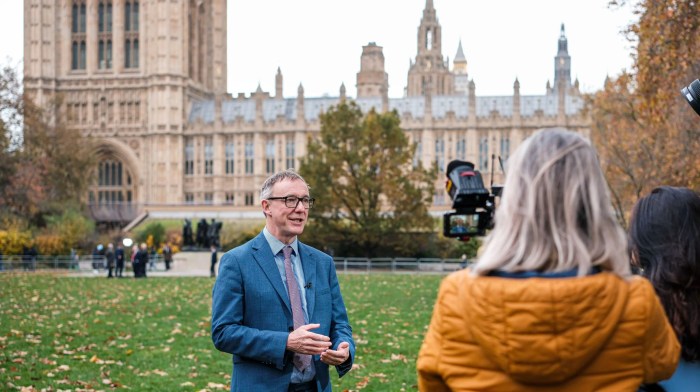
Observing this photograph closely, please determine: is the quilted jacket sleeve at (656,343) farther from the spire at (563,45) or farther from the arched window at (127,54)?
the spire at (563,45)

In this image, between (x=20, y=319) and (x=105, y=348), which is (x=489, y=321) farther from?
(x=20, y=319)

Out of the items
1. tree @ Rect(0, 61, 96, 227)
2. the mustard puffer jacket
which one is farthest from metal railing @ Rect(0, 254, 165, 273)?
the mustard puffer jacket

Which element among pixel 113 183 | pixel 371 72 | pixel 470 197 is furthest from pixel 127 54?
pixel 470 197

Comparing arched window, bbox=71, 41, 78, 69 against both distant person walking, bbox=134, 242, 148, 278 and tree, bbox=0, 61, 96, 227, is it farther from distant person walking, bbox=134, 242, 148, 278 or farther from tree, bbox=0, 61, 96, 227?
distant person walking, bbox=134, 242, 148, 278

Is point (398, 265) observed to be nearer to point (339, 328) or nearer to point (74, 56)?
point (339, 328)

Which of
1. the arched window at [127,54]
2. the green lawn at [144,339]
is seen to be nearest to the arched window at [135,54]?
the arched window at [127,54]

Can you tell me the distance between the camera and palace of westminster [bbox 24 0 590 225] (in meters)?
65.6

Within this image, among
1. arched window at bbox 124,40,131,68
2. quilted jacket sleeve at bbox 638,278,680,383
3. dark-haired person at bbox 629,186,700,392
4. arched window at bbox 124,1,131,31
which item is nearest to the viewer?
quilted jacket sleeve at bbox 638,278,680,383

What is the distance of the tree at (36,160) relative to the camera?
39.9 metres

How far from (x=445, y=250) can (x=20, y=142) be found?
65.6ft

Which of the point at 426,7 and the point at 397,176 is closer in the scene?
the point at 397,176

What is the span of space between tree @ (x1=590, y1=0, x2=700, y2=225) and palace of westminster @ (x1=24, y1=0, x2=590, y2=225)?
24.7 metres

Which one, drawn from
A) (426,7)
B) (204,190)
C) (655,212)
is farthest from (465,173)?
(426,7)

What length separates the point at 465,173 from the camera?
21.3ft
